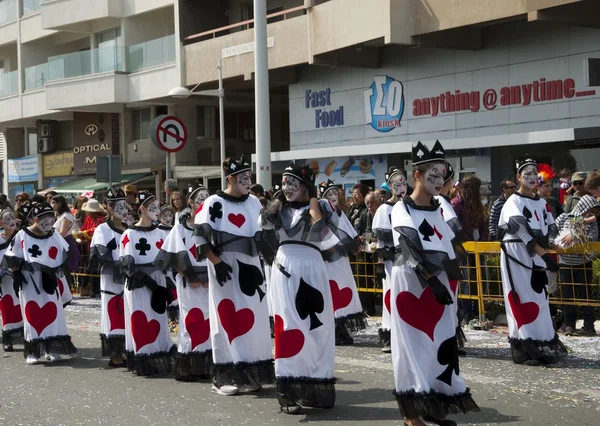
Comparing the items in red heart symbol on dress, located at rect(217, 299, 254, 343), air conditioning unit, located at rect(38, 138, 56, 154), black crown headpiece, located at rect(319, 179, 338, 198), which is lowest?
red heart symbol on dress, located at rect(217, 299, 254, 343)

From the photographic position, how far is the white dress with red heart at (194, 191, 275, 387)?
9.19 m

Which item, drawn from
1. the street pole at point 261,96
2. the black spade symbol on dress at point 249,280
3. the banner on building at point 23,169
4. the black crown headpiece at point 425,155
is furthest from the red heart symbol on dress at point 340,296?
the banner on building at point 23,169

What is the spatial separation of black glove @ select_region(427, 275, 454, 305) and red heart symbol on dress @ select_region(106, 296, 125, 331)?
4.96m

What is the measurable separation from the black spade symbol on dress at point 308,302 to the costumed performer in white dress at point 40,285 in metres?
4.30

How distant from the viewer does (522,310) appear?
33.4 feet

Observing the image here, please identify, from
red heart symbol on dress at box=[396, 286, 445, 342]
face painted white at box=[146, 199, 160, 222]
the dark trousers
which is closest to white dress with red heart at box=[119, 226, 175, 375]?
face painted white at box=[146, 199, 160, 222]

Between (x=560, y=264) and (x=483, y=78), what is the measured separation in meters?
9.71


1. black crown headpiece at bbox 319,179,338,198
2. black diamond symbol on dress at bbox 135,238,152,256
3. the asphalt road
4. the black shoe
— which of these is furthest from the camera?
black crown headpiece at bbox 319,179,338,198

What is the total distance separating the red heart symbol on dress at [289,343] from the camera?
827 cm

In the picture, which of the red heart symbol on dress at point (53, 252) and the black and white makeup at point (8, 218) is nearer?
the red heart symbol on dress at point (53, 252)

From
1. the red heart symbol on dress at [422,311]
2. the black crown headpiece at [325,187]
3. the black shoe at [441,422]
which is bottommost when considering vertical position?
the black shoe at [441,422]

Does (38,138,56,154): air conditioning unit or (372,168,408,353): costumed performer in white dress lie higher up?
(38,138,56,154): air conditioning unit

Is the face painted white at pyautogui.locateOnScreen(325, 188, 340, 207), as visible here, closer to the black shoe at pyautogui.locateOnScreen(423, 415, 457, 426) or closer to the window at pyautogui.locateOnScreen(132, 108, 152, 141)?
the black shoe at pyautogui.locateOnScreen(423, 415, 457, 426)

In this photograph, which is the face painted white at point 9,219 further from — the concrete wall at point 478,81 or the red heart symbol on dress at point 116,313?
the concrete wall at point 478,81
